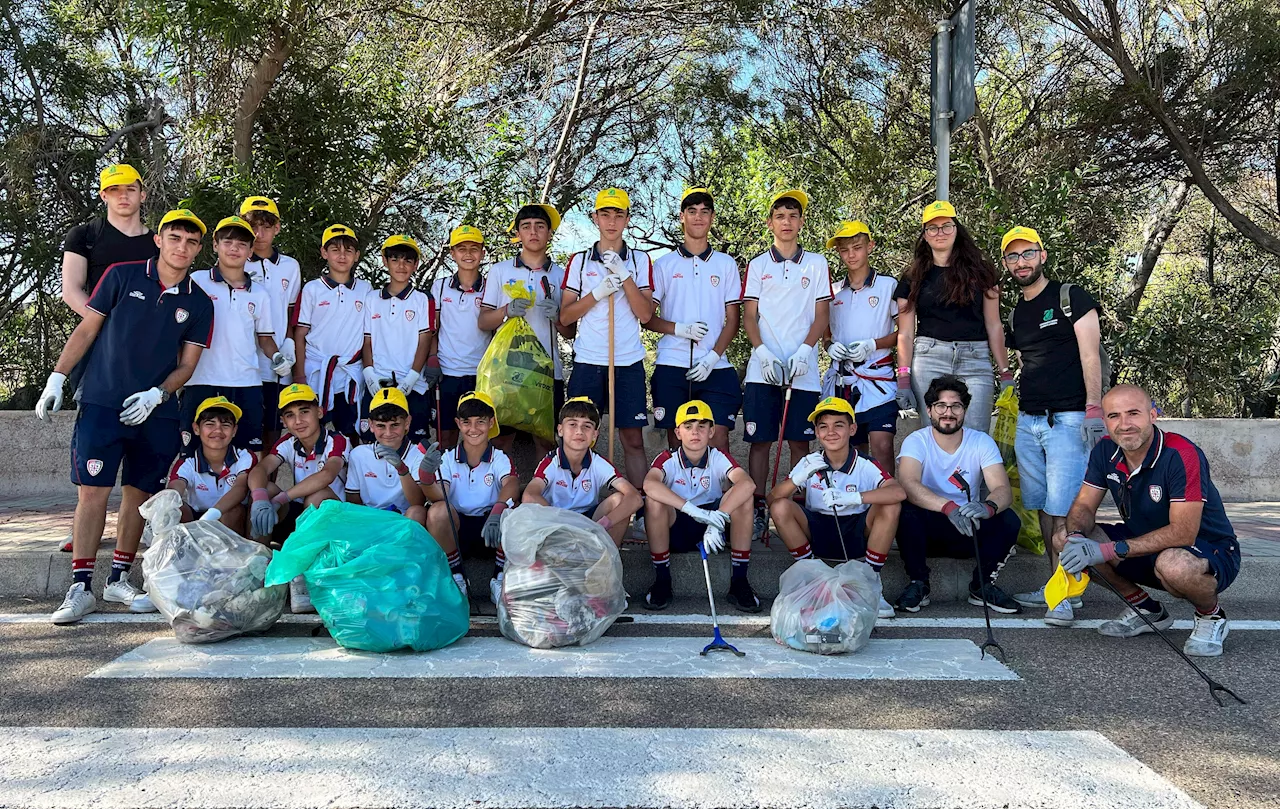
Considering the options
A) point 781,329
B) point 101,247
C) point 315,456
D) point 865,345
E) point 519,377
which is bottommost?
point 315,456

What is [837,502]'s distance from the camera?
5.06m

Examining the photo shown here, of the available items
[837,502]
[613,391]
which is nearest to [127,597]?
[613,391]

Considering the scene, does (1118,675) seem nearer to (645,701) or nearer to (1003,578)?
(1003,578)

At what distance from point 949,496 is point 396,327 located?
3.45 meters

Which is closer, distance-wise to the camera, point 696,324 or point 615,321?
point 696,324

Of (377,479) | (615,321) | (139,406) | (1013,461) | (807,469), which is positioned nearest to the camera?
(139,406)

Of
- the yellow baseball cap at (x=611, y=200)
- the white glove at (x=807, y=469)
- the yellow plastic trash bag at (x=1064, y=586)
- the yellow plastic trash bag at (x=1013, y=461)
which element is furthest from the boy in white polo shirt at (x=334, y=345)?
the yellow plastic trash bag at (x=1064, y=586)

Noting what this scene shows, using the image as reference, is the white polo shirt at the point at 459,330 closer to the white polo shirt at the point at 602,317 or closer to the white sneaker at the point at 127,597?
the white polo shirt at the point at 602,317

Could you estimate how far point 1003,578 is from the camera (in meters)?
5.40

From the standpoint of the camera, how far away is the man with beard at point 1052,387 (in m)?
5.13

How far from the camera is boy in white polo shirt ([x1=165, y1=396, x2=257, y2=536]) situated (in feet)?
17.1

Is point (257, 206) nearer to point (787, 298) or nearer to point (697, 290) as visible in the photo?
point (697, 290)

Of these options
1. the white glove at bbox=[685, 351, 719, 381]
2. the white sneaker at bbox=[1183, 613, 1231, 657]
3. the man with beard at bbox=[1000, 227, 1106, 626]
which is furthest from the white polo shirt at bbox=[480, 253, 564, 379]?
the white sneaker at bbox=[1183, 613, 1231, 657]

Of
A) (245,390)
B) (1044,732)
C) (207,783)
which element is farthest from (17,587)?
(1044,732)
